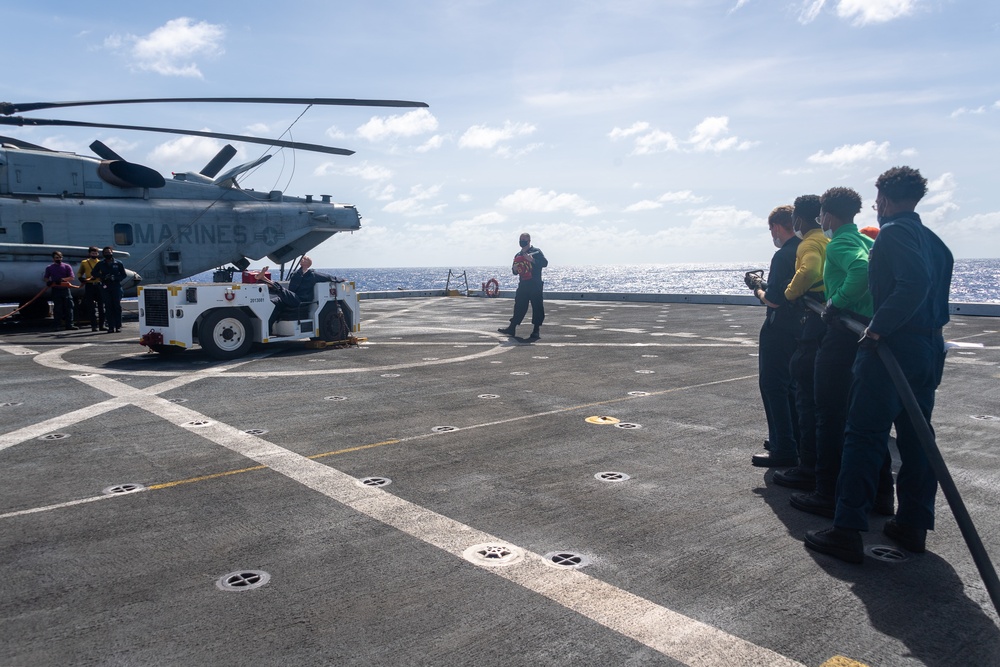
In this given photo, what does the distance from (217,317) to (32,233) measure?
988cm

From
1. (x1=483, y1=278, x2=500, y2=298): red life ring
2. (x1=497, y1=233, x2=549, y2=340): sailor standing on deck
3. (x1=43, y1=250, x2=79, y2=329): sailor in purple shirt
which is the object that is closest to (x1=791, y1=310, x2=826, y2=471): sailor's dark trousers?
(x1=497, y1=233, x2=549, y2=340): sailor standing on deck

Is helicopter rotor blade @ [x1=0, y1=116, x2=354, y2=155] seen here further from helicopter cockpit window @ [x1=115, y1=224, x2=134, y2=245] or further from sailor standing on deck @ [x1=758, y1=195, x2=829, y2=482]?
sailor standing on deck @ [x1=758, y1=195, x2=829, y2=482]

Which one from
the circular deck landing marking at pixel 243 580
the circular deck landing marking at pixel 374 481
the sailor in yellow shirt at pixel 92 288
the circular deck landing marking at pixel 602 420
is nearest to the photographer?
the circular deck landing marking at pixel 243 580

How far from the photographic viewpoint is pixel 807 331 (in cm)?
529

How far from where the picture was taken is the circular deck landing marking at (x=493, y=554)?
3.99 meters

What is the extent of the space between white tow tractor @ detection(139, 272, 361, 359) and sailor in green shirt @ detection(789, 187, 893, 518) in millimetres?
9626

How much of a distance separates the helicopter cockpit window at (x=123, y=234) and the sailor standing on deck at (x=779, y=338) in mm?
18416

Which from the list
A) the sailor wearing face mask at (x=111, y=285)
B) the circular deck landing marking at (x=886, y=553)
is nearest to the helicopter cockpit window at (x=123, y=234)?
the sailor wearing face mask at (x=111, y=285)

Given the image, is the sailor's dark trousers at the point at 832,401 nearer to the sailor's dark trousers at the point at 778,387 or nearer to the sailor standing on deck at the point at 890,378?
the sailor standing on deck at the point at 890,378

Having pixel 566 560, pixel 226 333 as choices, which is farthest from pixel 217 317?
pixel 566 560

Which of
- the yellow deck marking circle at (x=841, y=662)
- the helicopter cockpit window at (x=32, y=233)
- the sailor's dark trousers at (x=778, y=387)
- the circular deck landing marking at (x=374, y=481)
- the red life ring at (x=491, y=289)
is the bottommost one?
the yellow deck marking circle at (x=841, y=662)

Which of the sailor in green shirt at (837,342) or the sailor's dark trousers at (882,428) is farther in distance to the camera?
the sailor in green shirt at (837,342)

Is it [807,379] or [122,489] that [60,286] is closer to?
[122,489]

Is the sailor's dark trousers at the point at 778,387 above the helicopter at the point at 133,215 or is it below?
below
